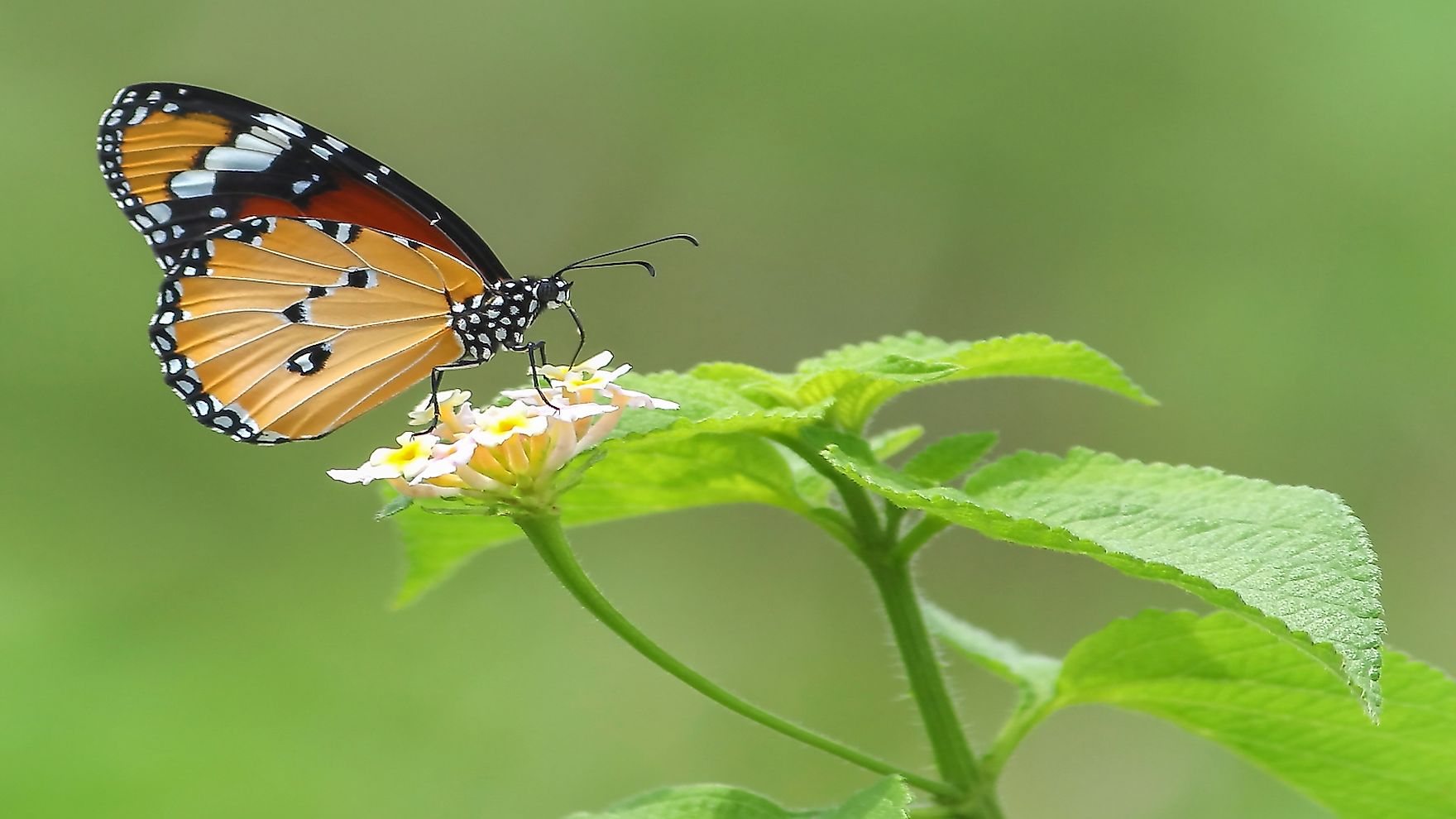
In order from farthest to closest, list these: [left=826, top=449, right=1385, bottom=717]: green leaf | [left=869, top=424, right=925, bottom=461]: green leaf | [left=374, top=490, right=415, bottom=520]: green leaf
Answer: [left=869, top=424, right=925, bottom=461]: green leaf
[left=374, top=490, right=415, bottom=520]: green leaf
[left=826, top=449, right=1385, bottom=717]: green leaf

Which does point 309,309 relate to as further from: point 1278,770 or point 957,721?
point 1278,770

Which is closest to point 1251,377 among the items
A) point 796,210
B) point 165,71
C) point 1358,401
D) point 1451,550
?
point 1358,401

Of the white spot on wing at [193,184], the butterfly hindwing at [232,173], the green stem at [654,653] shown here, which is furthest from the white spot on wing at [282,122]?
the green stem at [654,653]

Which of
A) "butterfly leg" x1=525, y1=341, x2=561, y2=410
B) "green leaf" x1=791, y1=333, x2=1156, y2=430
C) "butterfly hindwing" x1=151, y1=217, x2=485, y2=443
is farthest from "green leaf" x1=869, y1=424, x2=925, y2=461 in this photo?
"butterfly hindwing" x1=151, y1=217, x2=485, y2=443

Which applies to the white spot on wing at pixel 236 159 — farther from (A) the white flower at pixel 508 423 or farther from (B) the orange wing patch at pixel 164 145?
(A) the white flower at pixel 508 423

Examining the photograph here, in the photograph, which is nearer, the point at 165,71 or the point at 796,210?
the point at 796,210

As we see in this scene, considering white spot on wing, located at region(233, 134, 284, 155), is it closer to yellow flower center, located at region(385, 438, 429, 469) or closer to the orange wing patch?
the orange wing patch
